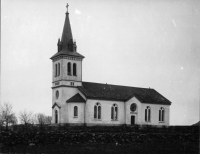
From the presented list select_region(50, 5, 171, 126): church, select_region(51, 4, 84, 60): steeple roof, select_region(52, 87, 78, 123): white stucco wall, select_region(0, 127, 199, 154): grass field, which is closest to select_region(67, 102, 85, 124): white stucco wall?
select_region(50, 5, 171, 126): church

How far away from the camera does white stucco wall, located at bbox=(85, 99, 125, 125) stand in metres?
55.6

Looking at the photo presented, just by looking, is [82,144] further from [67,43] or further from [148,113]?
[148,113]

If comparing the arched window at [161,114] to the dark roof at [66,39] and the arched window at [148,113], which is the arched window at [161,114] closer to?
the arched window at [148,113]

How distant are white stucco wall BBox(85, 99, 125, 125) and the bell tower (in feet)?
11.7

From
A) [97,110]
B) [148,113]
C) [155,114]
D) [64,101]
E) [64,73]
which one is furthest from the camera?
[155,114]

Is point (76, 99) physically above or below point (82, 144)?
above

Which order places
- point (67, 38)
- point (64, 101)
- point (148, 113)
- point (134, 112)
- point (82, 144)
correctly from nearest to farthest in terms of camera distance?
point (82, 144), point (64, 101), point (67, 38), point (134, 112), point (148, 113)

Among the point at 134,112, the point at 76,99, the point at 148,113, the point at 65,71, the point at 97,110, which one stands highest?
the point at 65,71

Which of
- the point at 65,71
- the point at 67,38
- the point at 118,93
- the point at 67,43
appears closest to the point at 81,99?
the point at 65,71

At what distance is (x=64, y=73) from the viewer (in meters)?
56.1

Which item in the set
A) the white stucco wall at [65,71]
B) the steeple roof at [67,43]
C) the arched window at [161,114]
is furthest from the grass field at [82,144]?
A: the arched window at [161,114]

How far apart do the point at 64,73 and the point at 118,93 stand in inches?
451

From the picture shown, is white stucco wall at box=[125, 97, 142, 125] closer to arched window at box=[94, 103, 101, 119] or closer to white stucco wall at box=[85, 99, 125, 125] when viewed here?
white stucco wall at box=[85, 99, 125, 125]

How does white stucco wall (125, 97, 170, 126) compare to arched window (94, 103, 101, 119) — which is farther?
white stucco wall (125, 97, 170, 126)
